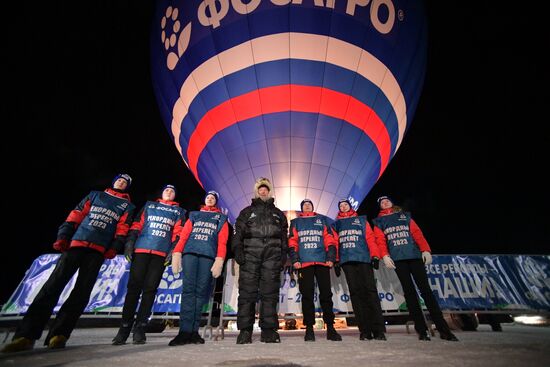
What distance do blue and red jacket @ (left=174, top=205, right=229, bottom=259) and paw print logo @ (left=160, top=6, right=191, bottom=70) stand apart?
6.59 m

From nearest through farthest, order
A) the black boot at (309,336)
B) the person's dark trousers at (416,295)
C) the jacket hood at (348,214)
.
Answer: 1. the black boot at (309,336)
2. the person's dark trousers at (416,295)
3. the jacket hood at (348,214)

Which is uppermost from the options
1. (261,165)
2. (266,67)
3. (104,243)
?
(266,67)

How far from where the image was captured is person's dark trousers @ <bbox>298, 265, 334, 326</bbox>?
4.02 m

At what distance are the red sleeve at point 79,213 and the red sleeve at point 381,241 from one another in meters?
4.15

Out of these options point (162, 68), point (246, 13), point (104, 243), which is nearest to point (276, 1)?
point (246, 13)

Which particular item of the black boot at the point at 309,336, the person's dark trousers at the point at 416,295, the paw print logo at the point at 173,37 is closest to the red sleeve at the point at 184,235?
the black boot at the point at 309,336

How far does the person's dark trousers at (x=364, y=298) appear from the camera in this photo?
13.1 feet

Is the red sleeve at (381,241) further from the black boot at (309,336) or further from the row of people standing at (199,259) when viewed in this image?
the black boot at (309,336)

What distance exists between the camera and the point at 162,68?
9828 mm

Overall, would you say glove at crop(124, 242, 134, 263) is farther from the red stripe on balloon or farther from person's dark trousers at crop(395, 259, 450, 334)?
the red stripe on balloon

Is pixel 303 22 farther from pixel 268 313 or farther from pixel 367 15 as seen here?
pixel 268 313

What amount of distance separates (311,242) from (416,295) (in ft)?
5.26

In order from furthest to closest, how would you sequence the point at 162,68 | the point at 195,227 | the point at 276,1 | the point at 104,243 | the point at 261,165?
the point at 162,68 → the point at 261,165 → the point at 276,1 → the point at 195,227 → the point at 104,243

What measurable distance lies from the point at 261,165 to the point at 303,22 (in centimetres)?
396
